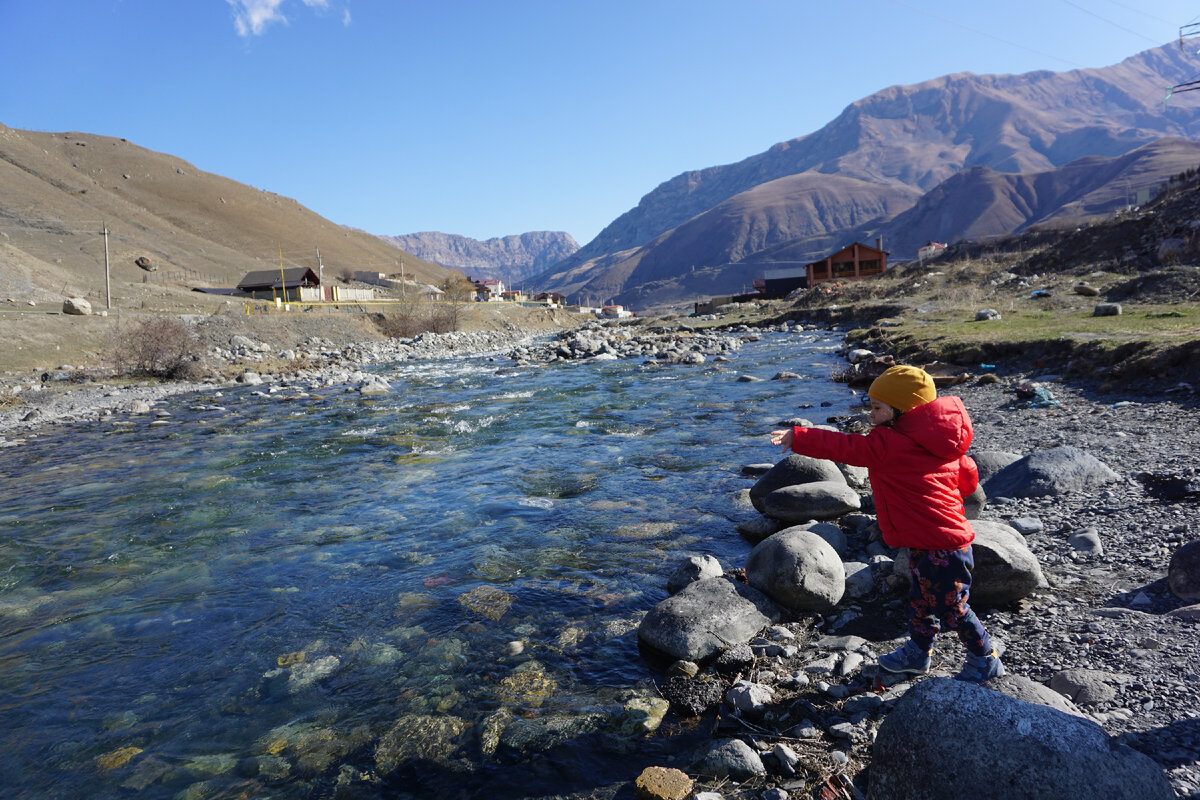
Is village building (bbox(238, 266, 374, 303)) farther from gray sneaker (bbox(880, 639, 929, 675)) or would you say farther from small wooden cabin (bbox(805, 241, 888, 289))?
gray sneaker (bbox(880, 639, 929, 675))

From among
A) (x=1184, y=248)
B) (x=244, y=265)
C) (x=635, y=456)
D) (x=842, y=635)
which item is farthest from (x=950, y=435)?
(x=244, y=265)

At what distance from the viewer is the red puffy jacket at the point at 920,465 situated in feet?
13.4

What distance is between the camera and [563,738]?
4.35 metres

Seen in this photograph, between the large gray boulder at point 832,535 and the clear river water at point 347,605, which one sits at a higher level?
the large gray boulder at point 832,535

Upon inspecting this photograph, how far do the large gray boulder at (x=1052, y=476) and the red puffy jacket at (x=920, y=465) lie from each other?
3.87 metres

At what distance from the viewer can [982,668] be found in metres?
4.04

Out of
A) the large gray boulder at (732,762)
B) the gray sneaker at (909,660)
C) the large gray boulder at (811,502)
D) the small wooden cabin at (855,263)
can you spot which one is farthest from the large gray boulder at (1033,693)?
the small wooden cabin at (855,263)

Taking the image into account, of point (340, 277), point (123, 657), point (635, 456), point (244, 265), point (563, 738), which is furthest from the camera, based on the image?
point (340, 277)

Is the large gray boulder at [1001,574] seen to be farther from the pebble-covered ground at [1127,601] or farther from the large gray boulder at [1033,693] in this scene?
the large gray boulder at [1033,693]

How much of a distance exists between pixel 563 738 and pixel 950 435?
3335 millimetres

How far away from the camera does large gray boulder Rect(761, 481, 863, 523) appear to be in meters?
7.73

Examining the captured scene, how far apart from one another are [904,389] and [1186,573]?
2.72 metres

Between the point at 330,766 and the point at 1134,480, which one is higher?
the point at 1134,480

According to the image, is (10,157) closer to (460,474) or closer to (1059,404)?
(460,474)
